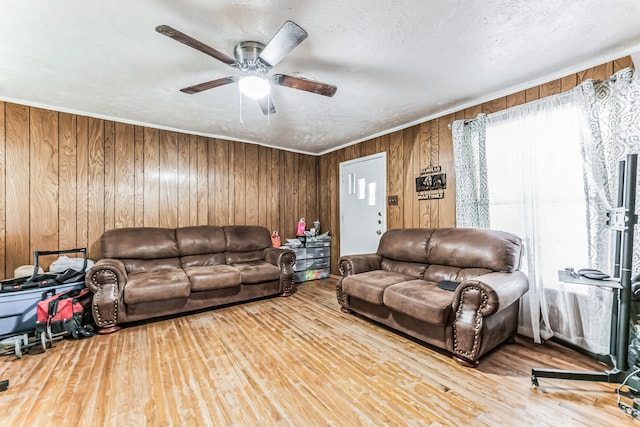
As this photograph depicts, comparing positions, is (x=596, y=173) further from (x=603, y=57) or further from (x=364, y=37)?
(x=364, y=37)

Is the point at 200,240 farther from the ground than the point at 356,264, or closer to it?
farther from the ground

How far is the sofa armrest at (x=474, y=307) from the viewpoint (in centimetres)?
196

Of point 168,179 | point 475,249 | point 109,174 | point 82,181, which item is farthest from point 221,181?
point 475,249

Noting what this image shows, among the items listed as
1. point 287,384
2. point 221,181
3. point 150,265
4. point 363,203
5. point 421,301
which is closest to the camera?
point 287,384

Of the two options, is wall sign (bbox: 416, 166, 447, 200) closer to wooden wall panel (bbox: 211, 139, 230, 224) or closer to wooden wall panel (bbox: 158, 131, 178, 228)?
wooden wall panel (bbox: 211, 139, 230, 224)

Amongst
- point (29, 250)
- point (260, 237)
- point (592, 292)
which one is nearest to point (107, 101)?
point (29, 250)

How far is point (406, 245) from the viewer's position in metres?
3.21

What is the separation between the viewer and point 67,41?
193cm

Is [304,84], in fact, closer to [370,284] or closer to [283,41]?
[283,41]

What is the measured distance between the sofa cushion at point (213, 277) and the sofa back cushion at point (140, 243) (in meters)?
0.42

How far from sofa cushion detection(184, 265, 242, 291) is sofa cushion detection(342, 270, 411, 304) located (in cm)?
135

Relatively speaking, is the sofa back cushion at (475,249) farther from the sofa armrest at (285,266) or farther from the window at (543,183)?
the sofa armrest at (285,266)

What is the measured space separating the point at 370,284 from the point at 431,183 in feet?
5.28

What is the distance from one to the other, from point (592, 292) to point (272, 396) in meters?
2.64
